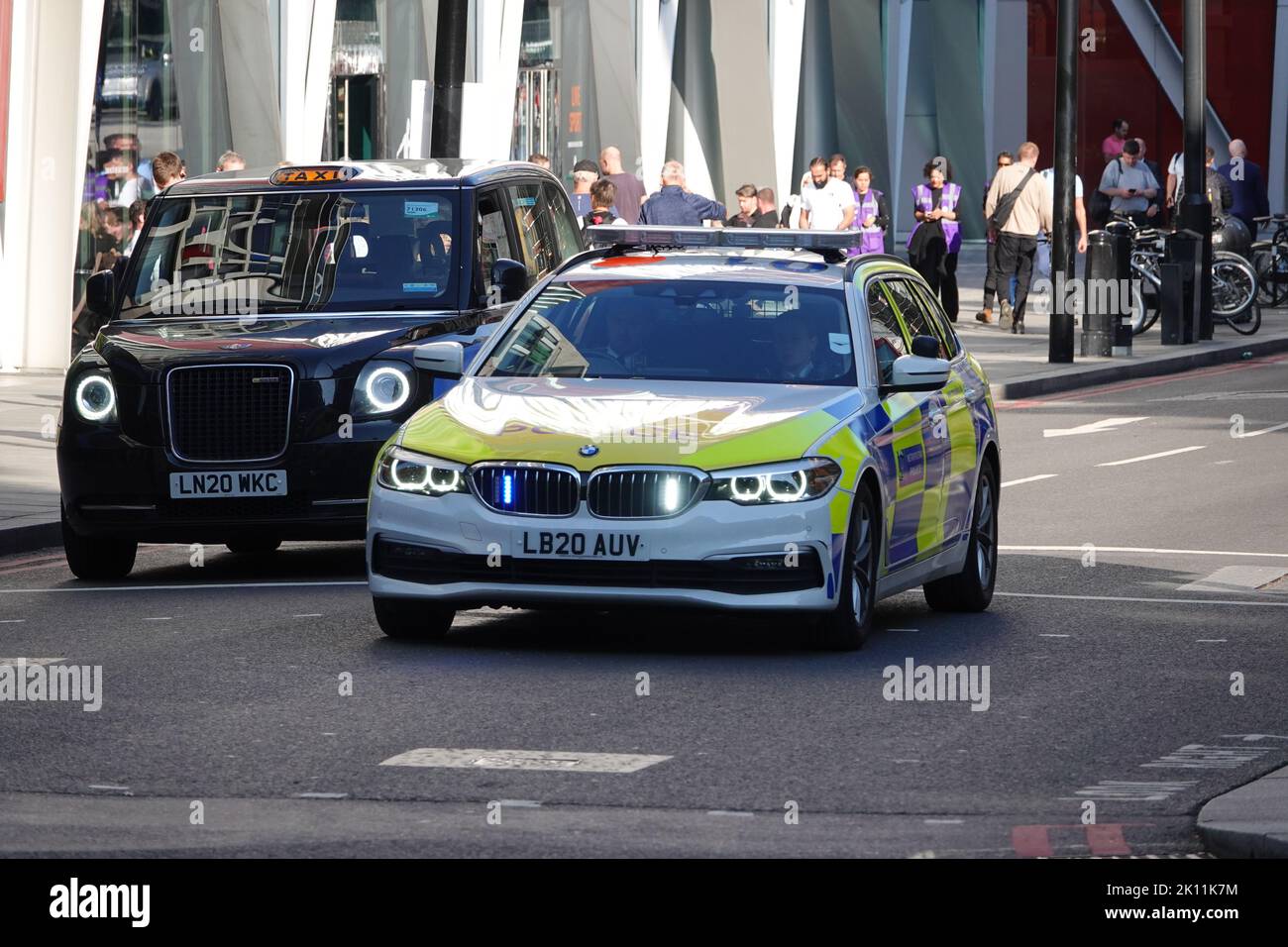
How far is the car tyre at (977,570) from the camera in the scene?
11.9 meters

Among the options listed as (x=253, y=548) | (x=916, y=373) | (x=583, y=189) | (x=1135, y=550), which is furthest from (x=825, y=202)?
(x=916, y=373)

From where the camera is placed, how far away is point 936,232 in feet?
97.5

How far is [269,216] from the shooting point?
13836 millimetres

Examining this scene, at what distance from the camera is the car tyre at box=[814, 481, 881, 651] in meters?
10.1

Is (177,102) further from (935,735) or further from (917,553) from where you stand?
(935,735)

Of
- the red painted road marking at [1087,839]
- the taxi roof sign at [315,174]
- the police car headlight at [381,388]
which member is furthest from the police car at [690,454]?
the red painted road marking at [1087,839]

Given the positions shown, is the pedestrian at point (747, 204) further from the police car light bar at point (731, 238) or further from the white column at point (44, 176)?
the police car light bar at point (731, 238)

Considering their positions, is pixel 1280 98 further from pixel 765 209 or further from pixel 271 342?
pixel 271 342

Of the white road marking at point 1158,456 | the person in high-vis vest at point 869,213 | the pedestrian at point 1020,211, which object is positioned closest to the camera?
the white road marking at point 1158,456

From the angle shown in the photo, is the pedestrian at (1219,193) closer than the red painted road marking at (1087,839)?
No

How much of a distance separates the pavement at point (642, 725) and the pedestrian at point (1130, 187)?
2076cm

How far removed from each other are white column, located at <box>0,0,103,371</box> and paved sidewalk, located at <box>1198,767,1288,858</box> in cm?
1844

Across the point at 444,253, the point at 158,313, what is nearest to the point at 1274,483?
the point at 444,253
